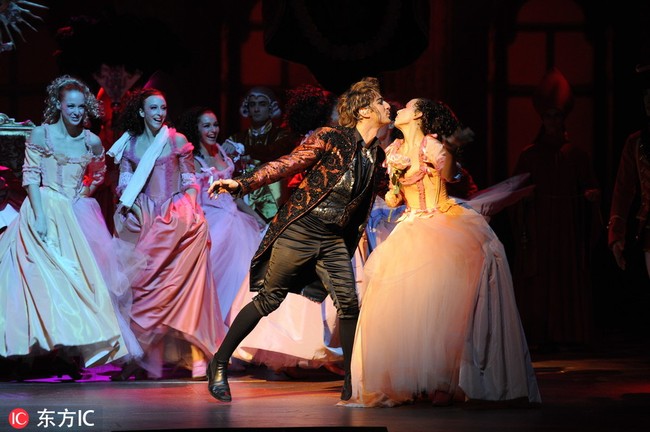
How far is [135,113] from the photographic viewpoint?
7.46 metres

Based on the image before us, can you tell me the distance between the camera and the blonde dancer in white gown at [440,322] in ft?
19.2

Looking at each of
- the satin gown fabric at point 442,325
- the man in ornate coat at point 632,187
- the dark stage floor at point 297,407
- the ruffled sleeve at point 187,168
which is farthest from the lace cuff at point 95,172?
the man in ornate coat at point 632,187

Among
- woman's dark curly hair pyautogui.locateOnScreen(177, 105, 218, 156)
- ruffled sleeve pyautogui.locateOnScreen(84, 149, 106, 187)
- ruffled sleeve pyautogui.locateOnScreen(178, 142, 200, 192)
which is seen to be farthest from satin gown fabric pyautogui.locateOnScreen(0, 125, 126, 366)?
woman's dark curly hair pyautogui.locateOnScreen(177, 105, 218, 156)

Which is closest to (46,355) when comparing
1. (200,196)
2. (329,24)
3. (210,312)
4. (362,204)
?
(210,312)

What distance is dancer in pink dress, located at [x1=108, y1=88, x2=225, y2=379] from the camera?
282 inches

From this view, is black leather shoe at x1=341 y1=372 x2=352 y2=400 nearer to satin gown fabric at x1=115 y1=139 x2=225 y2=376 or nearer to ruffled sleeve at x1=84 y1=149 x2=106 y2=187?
satin gown fabric at x1=115 y1=139 x2=225 y2=376

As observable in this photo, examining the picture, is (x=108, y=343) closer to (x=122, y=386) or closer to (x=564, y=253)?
(x=122, y=386)

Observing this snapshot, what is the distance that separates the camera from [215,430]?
493 centimetres

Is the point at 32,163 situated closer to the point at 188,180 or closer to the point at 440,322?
the point at 188,180

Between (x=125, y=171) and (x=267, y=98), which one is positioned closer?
(x=125, y=171)

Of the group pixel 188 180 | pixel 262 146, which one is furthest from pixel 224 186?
pixel 262 146

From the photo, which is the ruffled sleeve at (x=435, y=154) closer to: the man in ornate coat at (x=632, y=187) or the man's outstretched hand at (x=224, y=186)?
the man's outstretched hand at (x=224, y=186)

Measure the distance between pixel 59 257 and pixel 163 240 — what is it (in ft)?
1.85

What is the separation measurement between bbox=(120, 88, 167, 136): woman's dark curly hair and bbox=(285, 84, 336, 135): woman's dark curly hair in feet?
2.51
